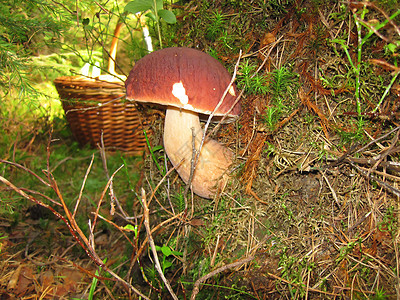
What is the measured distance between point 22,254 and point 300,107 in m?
1.97

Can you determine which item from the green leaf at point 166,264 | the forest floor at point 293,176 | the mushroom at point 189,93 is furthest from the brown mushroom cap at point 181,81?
the green leaf at point 166,264

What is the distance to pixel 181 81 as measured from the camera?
3.77ft

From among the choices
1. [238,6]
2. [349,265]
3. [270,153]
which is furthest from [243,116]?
[349,265]

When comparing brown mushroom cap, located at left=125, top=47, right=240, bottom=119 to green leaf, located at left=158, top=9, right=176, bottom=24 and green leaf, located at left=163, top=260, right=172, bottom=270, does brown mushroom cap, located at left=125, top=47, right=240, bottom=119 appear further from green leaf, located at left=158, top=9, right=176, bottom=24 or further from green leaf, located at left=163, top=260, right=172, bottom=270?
green leaf, located at left=163, top=260, right=172, bottom=270

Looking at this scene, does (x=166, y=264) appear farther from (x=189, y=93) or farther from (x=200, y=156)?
(x=189, y=93)

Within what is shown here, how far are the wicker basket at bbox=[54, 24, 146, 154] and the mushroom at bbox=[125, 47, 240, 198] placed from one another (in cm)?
155

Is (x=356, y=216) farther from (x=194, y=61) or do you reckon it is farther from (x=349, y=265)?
(x=194, y=61)

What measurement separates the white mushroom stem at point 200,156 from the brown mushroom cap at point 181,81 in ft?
0.74

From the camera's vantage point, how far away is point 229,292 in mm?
1246

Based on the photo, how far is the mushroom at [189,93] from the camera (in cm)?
115

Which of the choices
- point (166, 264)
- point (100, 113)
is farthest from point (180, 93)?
point (100, 113)

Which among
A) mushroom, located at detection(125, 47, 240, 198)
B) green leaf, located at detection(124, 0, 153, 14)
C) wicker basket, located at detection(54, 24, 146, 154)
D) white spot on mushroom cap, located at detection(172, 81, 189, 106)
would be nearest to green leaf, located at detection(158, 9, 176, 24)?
green leaf, located at detection(124, 0, 153, 14)

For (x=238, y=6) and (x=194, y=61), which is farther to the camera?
(x=238, y=6)

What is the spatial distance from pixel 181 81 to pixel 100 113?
2.21 meters
